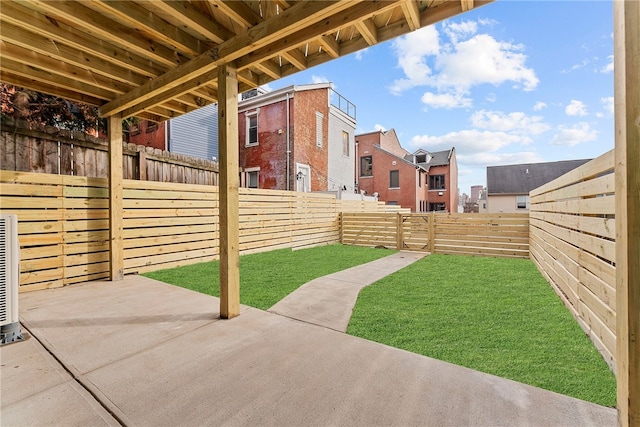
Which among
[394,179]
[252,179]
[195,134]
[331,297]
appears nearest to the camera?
[331,297]

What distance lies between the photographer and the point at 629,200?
1392mm

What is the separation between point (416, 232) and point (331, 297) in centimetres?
610

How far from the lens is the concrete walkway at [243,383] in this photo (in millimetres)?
1685

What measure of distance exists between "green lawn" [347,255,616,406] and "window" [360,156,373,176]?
20.8 meters

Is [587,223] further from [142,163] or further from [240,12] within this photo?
[142,163]

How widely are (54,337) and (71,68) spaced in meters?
3.54

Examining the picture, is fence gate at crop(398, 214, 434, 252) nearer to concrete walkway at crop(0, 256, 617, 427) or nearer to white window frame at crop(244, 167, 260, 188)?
concrete walkway at crop(0, 256, 617, 427)

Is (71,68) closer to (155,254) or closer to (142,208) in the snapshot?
(142,208)

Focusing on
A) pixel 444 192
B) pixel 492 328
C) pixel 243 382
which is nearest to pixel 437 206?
pixel 444 192

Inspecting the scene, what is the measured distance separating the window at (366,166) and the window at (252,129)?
13.5 m

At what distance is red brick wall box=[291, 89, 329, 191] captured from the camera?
1330 cm

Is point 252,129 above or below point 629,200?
above

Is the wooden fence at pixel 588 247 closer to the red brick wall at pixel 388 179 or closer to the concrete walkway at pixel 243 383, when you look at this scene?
the concrete walkway at pixel 243 383

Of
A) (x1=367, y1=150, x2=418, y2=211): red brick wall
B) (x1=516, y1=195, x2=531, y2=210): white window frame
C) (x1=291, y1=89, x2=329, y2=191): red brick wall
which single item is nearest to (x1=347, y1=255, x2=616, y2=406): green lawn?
(x1=291, y1=89, x2=329, y2=191): red brick wall
